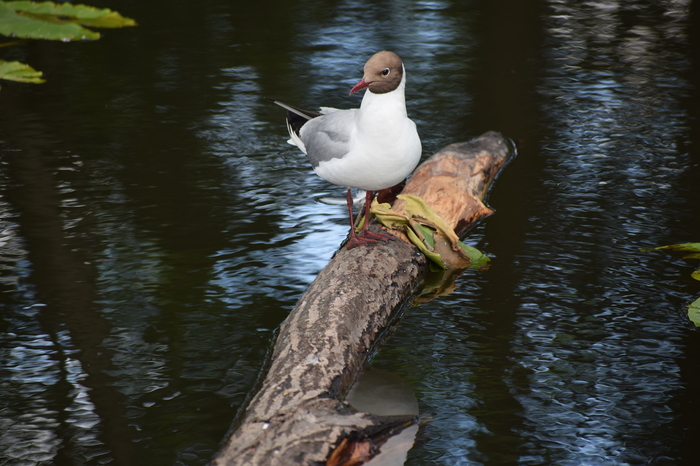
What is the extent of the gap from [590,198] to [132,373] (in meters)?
2.90

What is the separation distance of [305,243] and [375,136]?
3.92 feet

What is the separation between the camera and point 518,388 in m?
2.93

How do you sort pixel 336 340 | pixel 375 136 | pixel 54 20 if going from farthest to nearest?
1. pixel 54 20
2. pixel 375 136
3. pixel 336 340

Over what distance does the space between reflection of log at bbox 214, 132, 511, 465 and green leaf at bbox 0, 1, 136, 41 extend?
4.95 metres

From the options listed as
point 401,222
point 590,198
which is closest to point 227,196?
point 401,222

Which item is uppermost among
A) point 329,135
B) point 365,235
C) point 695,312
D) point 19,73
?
point 19,73

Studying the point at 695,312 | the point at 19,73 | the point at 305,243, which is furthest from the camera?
the point at 19,73

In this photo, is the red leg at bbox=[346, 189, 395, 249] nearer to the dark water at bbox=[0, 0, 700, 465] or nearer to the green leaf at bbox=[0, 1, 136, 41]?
the dark water at bbox=[0, 0, 700, 465]

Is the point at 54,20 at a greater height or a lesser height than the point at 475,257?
greater

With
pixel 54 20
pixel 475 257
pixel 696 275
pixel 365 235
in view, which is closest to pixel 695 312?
pixel 696 275

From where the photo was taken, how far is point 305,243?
4086mm

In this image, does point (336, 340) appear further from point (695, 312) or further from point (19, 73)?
point (19, 73)

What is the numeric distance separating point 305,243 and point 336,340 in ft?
4.46

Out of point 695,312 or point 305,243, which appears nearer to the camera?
point 695,312
